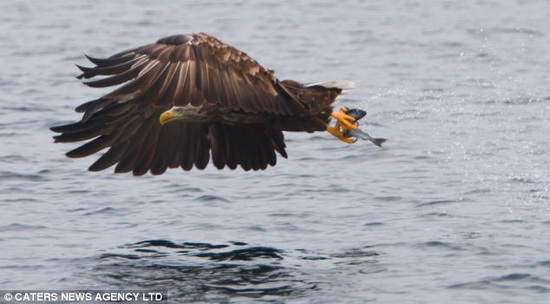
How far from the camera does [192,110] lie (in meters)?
8.24

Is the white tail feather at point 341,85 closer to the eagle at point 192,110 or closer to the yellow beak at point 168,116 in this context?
the eagle at point 192,110

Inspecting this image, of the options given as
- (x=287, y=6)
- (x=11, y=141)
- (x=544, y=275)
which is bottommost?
(x=544, y=275)

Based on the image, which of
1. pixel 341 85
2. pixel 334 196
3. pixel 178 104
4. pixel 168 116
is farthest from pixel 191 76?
pixel 334 196

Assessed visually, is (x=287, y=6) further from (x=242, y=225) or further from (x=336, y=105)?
(x=242, y=225)

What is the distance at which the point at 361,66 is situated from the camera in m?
15.9

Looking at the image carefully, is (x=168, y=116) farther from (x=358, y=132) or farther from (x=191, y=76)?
(x=358, y=132)

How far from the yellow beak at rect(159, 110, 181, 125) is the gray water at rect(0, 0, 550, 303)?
1.01 meters

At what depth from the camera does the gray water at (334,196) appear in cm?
809

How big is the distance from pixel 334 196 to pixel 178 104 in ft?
10.2

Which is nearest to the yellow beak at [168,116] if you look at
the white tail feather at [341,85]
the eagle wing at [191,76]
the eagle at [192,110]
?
the eagle at [192,110]

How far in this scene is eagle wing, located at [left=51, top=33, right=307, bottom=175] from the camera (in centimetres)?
754

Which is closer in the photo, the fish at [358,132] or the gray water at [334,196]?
the gray water at [334,196]

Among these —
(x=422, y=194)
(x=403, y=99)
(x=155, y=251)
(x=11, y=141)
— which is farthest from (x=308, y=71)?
(x=155, y=251)

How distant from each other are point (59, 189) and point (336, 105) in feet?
13.2
